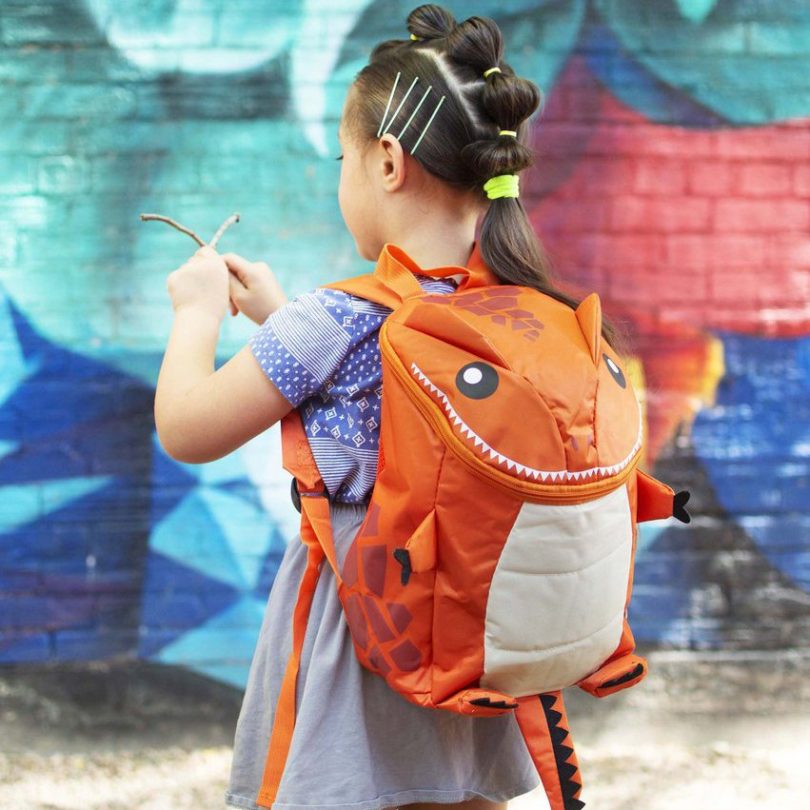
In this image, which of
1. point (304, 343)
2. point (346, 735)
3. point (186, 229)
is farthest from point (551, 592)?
point (186, 229)

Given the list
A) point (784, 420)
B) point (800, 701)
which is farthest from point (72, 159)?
point (800, 701)

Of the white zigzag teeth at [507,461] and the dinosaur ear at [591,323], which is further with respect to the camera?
the dinosaur ear at [591,323]

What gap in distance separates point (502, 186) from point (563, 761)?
82 cm

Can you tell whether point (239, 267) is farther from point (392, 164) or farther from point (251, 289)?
point (392, 164)

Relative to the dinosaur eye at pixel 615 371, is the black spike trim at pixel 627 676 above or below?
below

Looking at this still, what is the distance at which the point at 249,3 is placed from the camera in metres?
3.28

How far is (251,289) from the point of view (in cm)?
178

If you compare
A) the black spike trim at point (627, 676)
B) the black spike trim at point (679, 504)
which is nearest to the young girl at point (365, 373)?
the black spike trim at point (627, 676)

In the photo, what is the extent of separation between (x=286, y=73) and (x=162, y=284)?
29.5 inches

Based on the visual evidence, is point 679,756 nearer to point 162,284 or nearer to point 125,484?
point 125,484

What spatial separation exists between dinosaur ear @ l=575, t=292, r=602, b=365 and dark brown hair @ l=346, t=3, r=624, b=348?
0.10 meters

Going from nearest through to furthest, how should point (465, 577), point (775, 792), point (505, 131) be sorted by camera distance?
point (465, 577) → point (505, 131) → point (775, 792)

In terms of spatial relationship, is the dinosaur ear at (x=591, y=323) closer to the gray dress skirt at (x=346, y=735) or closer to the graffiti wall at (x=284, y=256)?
the gray dress skirt at (x=346, y=735)

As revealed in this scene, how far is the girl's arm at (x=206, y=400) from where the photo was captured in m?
1.49
